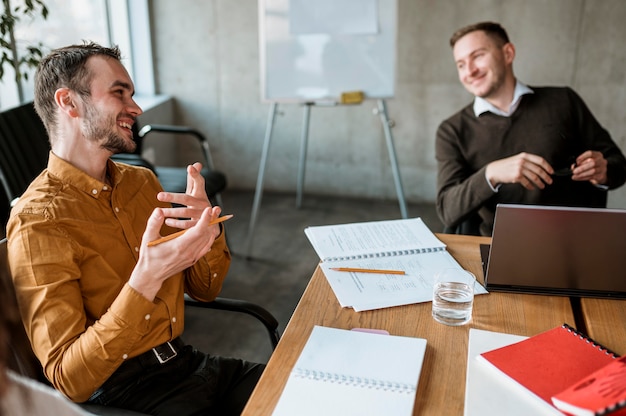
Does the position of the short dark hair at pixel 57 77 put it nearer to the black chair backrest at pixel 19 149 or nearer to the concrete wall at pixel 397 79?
the black chair backrest at pixel 19 149

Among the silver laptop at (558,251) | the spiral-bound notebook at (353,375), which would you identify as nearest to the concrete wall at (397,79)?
the silver laptop at (558,251)

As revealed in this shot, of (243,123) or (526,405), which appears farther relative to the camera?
(243,123)

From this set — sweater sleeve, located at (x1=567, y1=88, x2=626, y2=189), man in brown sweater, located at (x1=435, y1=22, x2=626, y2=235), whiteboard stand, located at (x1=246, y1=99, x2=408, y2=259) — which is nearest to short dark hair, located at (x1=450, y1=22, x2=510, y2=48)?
man in brown sweater, located at (x1=435, y1=22, x2=626, y2=235)

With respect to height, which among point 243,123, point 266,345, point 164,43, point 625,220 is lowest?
point 266,345

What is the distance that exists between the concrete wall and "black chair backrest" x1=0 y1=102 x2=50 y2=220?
5.67 feet

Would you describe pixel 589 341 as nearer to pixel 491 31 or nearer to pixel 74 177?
pixel 74 177

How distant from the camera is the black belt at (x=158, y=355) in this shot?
4.43 ft

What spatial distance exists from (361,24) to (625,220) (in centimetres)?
228

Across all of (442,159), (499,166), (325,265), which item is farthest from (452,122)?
(325,265)

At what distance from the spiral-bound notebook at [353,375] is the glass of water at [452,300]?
0.11m

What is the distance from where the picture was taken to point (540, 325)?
4.07 feet

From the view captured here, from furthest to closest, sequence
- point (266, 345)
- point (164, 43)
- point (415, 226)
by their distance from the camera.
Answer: point (164, 43), point (266, 345), point (415, 226)

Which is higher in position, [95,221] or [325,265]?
[95,221]

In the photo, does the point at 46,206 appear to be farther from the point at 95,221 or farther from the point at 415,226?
the point at 415,226
